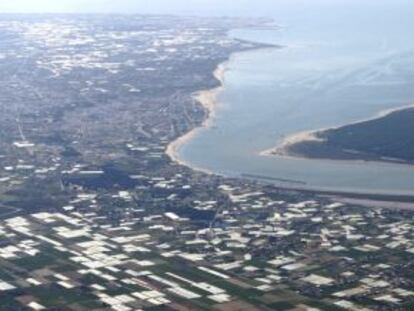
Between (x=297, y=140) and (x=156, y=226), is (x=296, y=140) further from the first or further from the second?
(x=156, y=226)

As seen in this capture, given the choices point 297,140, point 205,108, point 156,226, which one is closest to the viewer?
point 156,226

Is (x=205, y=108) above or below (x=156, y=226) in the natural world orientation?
above

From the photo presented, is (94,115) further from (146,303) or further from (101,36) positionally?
(101,36)

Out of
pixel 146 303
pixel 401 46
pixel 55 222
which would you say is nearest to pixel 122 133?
pixel 55 222

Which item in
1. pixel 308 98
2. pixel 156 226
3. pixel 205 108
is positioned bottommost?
pixel 156 226

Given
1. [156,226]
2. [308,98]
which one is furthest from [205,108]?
[156,226]

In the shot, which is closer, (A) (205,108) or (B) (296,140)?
(B) (296,140)
